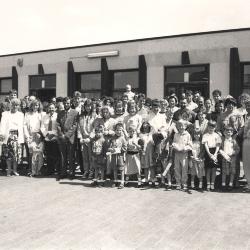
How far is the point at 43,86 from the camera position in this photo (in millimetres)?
18438

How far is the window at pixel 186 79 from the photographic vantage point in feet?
47.1

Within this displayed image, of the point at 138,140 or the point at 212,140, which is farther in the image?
the point at 138,140

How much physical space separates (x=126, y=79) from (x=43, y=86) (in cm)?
462

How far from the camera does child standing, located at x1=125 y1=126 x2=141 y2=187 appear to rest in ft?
26.4

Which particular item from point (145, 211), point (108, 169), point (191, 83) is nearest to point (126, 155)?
point (108, 169)

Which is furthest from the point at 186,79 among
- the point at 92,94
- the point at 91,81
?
the point at 91,81

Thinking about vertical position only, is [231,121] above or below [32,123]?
above

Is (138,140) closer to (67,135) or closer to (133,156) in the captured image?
(133,156)

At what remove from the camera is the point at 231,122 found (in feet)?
26.2

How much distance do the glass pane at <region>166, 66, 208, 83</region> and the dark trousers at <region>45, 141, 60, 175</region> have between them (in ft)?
23.1

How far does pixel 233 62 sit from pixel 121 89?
496 cm

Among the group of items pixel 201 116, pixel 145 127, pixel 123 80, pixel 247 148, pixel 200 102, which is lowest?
pixel 247 148

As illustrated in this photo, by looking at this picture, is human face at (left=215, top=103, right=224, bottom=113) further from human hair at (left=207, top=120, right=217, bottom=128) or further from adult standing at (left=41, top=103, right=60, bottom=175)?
adult standing at (left=41, top=103, right=60, bottom=175)

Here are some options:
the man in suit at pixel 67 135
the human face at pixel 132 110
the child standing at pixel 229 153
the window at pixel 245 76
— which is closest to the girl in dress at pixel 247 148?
the child standing at pixel 229 153
